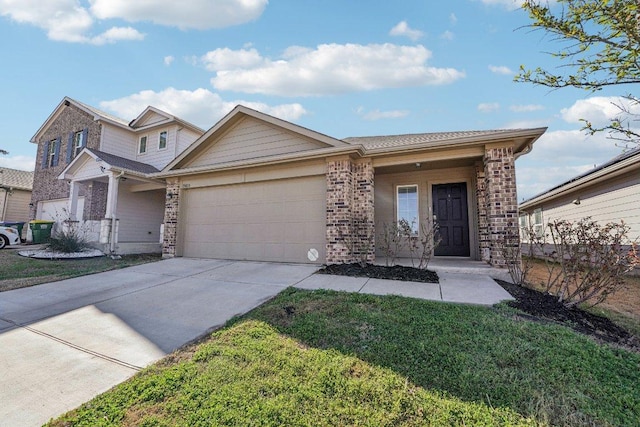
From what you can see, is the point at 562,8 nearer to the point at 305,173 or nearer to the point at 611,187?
the point at 305,173

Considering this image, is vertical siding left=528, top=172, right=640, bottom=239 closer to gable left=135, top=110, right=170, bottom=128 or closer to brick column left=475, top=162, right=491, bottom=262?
brick column left=475, top=162, right=491, bottom=262

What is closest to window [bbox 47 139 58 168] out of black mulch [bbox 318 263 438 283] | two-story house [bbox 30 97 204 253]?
two-story house [bbox 30 97 204 253]

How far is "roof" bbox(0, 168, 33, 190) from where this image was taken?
16.9m

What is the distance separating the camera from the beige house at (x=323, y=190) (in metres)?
6.48

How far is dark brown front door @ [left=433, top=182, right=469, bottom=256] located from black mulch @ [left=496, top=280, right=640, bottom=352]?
11.2 ft

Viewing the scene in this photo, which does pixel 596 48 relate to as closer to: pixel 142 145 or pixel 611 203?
pixel 611 203

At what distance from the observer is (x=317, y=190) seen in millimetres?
7461

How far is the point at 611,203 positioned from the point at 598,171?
100cm

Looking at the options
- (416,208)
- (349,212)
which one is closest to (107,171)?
(349,212)

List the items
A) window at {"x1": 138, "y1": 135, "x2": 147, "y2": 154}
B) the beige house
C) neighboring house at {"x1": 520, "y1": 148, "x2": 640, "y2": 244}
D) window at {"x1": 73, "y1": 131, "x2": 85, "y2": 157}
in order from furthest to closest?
window at {"x1": 138, "y1": 135, "x2": 147, "y2": 154} → window at {"x1": 73, "y1": 131, "x2": 85, "y2": 157} → neighboring house at {"x1": 520, "y1": 148, "x2": 640, "y2": 244} → the beige house

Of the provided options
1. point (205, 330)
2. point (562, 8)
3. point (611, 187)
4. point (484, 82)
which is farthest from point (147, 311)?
point (611, 187)

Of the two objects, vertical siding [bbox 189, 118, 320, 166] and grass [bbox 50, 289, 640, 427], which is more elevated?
vertical siding [bbox 189, 118, 320, 166]

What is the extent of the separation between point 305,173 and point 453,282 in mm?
4363

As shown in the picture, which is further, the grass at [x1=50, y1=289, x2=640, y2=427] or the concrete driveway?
the concrete driveway
